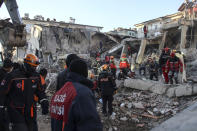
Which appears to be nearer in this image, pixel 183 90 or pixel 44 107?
pixel 44 107

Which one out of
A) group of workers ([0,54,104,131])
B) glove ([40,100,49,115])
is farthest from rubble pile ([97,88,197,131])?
glove ([40,100,49,115])

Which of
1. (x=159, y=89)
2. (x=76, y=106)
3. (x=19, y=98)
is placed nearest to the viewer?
(x=76, y=106)

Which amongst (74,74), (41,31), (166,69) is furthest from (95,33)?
(74,74)

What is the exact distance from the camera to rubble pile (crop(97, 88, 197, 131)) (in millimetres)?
5324

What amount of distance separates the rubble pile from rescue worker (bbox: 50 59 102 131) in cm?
367

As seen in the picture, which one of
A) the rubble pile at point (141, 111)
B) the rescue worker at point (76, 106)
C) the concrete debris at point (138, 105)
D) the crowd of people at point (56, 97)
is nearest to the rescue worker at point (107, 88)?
the crowd of people at point (56, 97)

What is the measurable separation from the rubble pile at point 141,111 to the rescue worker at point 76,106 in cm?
367

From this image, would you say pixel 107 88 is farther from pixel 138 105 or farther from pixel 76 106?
pixel 76 106

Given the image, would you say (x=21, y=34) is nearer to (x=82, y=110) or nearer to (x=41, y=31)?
(x=82, y=110)

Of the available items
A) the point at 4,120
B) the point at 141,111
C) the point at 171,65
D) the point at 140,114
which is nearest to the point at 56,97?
the point at 4,120

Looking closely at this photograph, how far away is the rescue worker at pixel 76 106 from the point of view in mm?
1517

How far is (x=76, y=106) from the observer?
5.08 ft

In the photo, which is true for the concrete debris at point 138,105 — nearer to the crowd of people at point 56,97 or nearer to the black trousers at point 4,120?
the crowd of people at point 56,97

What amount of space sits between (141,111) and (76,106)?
5054 millimetres
